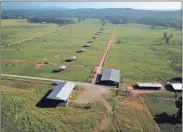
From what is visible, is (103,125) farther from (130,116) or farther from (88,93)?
(88,93)

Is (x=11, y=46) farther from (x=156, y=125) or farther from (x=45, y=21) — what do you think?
(x=45, y=21)

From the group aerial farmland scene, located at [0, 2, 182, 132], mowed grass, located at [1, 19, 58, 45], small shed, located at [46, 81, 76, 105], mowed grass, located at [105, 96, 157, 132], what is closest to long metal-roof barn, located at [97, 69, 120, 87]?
aerial farmland scene, located at [0, 2, 182, 132]

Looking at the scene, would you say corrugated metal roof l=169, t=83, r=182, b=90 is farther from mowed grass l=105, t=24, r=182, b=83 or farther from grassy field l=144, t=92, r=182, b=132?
mowed grass l=105, t=24, r=182, b=83

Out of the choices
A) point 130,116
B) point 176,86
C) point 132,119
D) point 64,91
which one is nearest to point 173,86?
point 176,86

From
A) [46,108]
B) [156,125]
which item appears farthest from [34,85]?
[156,125]

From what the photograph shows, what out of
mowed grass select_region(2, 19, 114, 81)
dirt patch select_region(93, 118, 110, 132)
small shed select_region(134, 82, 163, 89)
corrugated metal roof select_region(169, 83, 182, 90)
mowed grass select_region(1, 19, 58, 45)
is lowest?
mowed grass select_region(1, 19, 58, 45)

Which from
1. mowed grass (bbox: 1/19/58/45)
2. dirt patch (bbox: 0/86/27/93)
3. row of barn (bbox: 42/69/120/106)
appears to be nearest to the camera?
row of barn (bbox: 42/69/120/106)

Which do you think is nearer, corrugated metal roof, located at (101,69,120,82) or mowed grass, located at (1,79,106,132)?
mowed grass, located at (1,79,106,132)
